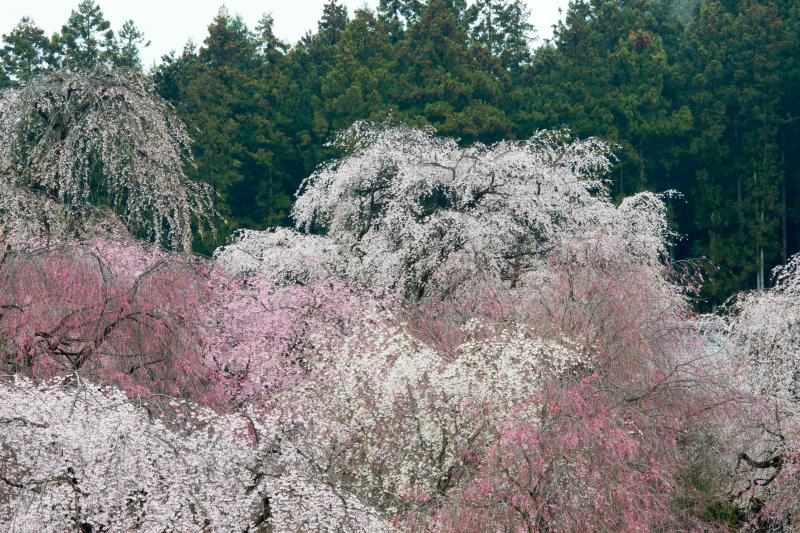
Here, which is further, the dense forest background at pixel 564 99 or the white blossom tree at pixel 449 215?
the dense forest background at pixel 564 99

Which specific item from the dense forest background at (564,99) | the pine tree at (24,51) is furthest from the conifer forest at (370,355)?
the pine tree at (24,51)

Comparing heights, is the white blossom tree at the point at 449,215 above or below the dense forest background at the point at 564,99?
below

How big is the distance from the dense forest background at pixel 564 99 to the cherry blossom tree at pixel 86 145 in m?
18.1

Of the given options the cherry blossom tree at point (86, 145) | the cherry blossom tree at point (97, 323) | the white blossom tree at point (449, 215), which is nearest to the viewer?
the cherry blossom tree at point (97, 323)

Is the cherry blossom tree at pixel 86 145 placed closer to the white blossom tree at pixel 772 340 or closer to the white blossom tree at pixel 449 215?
the white blossom tree at pixel 449 215

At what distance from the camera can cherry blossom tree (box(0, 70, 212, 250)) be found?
1517 centimetres

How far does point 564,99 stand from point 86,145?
80.7 ft

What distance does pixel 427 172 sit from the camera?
60.7ft

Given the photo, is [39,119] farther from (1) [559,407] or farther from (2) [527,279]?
(1) [559,407]

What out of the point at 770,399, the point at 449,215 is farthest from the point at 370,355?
the point at 449,215

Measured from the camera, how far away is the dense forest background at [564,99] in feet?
114

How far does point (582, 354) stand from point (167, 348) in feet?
14.8

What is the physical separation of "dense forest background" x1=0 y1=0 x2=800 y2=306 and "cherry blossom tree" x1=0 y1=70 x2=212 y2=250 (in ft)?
59.3

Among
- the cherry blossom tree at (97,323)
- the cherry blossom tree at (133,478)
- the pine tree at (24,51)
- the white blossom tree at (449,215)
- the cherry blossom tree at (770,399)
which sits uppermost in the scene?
the pine tree at (24,51)
